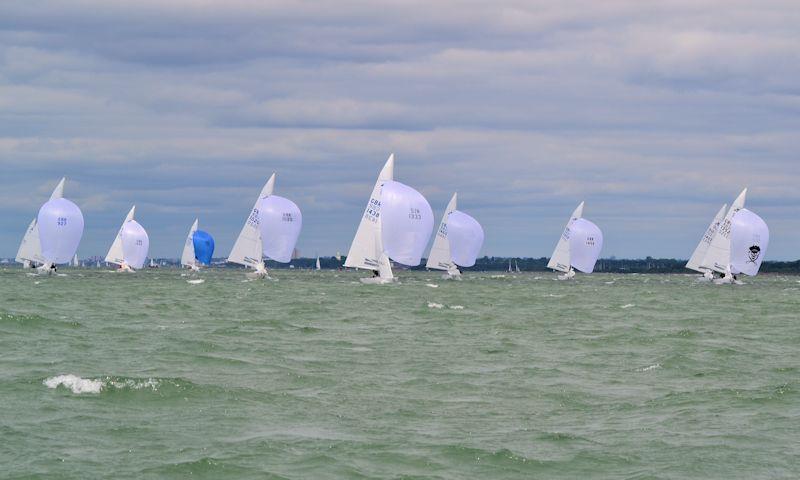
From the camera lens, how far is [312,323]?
3806cm

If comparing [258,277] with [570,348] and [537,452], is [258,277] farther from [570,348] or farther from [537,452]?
[537,452]

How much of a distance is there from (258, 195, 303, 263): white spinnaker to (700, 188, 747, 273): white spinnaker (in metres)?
37.2

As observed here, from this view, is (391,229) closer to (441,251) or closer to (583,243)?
(441,251)

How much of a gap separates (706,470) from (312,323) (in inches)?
946

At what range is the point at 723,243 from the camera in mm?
101875

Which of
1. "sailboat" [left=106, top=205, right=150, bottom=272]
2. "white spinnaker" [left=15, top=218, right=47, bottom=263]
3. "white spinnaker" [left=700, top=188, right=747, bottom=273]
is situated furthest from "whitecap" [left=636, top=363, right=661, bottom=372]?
"sailboat" [left=106, top=205, right=150, bottom=272]

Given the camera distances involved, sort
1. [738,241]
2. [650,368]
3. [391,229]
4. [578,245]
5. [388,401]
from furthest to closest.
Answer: [578,245] → [738,241] → [391,229] → [650,368] → [388,401]

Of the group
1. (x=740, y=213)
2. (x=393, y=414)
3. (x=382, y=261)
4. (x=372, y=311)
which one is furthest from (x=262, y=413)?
(x=740, y=213)

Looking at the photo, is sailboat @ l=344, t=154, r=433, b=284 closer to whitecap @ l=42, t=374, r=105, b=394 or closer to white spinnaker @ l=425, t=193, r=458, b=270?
white spinnaker @ l=425, t=193, r=458, b=270

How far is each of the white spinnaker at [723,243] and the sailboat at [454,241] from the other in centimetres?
2218

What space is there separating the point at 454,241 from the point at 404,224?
31.1 meters

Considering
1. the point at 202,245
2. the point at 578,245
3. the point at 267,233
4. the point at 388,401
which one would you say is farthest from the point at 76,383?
the point at 202,245

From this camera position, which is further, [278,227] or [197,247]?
[197,247]

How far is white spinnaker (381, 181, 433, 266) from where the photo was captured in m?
78.7
